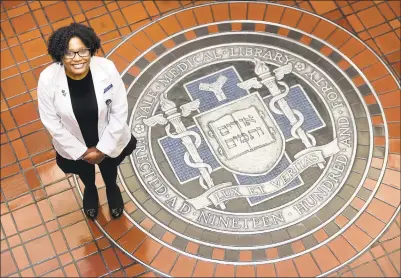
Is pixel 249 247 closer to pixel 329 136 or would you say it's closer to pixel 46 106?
pixel 329 136

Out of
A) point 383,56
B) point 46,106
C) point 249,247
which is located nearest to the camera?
point 46,106

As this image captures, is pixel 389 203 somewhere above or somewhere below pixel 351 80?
below

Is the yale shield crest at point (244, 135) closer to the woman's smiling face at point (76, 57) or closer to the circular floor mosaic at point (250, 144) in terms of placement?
the circular floor mosaic at point (250, 144)

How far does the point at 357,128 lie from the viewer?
511 centimetres

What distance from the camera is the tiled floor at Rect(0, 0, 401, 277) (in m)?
4.59

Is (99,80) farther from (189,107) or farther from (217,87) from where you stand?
(217,87)

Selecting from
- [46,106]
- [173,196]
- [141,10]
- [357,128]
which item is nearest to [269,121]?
[357,128]

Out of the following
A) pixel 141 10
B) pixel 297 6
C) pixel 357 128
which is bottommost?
pixel 357 128

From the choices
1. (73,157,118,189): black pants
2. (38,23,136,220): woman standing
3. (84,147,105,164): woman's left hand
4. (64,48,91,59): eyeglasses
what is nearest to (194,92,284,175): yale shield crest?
(73,157,118,189): black pants

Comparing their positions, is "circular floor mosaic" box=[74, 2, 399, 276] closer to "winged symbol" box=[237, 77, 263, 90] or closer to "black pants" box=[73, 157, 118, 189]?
"winged symbol" box=[237, 77, 263, 90]

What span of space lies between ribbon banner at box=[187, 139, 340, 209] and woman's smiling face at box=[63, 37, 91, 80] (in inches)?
69.6

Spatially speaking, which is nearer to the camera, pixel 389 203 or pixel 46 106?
pixel 46 106

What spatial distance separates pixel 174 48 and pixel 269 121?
1162 mm

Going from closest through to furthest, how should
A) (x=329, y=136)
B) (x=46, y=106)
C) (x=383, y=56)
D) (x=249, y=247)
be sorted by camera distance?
1. (x=46, y=106)
2. (x=249, y=247)
3. (x=329, y=136)
4. (x=383, y=56)
